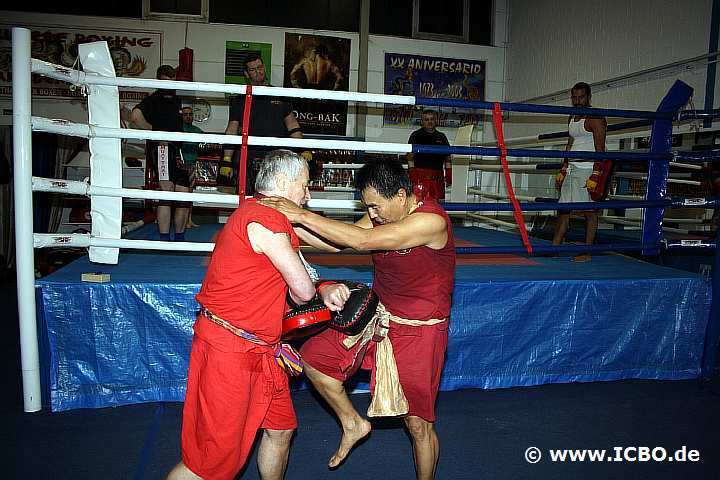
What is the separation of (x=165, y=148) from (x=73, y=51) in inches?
202

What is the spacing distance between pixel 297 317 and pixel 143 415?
1339 millimetres

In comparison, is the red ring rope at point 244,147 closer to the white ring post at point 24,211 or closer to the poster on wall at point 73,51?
the white ring post at point 24,211

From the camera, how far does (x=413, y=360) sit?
2.33 metres

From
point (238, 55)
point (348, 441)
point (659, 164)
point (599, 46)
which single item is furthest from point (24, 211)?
point (599, 46)

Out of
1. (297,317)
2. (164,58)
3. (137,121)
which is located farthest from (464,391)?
(164,58)

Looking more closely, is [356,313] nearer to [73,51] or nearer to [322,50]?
[322,50]

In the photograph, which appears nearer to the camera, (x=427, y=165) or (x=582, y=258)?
(x=582, y=258)

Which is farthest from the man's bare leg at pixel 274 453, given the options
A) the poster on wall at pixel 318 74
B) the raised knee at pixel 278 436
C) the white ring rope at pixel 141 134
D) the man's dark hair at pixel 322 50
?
the man's dark hair at pixel 322 50

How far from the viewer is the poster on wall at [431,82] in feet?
29.6

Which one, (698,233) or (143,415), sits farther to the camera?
(698,233)

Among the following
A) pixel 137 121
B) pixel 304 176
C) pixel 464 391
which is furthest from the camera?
pixel 137 121

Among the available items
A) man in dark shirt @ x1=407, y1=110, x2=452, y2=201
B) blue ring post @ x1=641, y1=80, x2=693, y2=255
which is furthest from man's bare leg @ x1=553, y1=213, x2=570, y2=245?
man in dark shirt @ x1=407, y1=110, x2=452, y2=201

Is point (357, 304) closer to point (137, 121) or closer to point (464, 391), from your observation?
point (464, 391)

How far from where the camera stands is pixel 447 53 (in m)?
9.16
